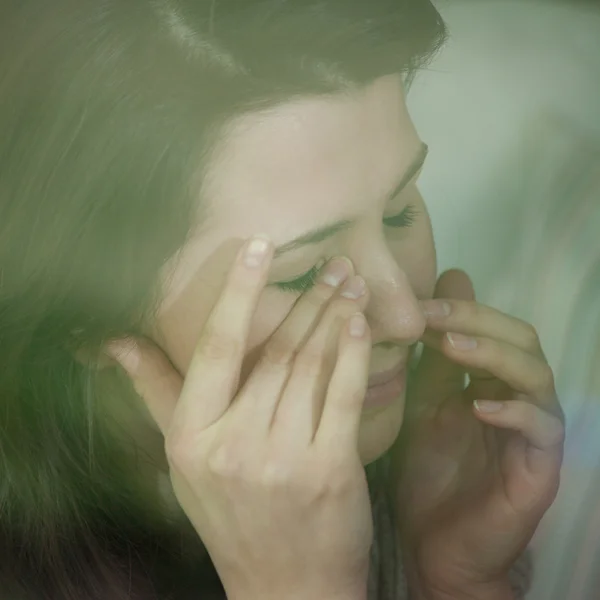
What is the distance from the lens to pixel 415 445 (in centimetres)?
68

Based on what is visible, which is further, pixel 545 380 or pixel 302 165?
pixel 545 380

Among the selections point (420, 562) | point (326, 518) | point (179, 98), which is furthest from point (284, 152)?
point (420, 562)

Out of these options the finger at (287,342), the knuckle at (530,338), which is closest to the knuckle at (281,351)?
the finger at (287,342)

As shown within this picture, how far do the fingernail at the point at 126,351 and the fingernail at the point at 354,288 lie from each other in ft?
0.56

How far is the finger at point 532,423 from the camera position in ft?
1.95

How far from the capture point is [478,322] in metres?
0.60

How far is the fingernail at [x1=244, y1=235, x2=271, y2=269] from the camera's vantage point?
49 centimetres

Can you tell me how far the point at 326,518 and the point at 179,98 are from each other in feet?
1.09

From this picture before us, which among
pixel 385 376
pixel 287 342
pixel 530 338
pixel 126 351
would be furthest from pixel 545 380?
pixel 126 351

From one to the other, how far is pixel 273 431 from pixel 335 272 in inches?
5.0

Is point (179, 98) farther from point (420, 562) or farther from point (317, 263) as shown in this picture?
point (420, 562)

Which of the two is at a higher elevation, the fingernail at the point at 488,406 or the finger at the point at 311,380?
the finger at the point at 311,380

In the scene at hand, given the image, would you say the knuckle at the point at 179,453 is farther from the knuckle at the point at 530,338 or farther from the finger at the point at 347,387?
the knuckle at the point at 530,338

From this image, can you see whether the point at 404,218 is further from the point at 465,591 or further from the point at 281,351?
the point at 465,591
